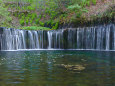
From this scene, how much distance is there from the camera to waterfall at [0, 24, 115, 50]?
1988cm

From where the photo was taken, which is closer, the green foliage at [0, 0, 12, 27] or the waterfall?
the waterfall

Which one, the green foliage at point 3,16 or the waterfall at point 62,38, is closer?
the waterfall at point 62,38

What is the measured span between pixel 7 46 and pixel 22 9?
13750mm

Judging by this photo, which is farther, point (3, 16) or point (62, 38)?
point (3, 16)

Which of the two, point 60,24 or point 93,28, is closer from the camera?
point 93,28

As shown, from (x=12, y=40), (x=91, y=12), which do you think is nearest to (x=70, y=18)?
(x=91, y=12)

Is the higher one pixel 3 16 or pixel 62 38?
pixel 3 16

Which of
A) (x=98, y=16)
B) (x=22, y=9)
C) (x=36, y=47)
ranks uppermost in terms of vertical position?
(x=22, y=9)

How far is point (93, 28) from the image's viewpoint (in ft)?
67.6

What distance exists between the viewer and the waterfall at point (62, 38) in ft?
65.2

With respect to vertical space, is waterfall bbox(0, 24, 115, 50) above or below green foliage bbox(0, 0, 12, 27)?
below

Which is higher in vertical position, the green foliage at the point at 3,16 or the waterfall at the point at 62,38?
the green foliage at the point at 3,16

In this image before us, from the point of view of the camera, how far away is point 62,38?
21969 millimetres

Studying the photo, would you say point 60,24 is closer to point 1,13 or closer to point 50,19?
point 50,19
